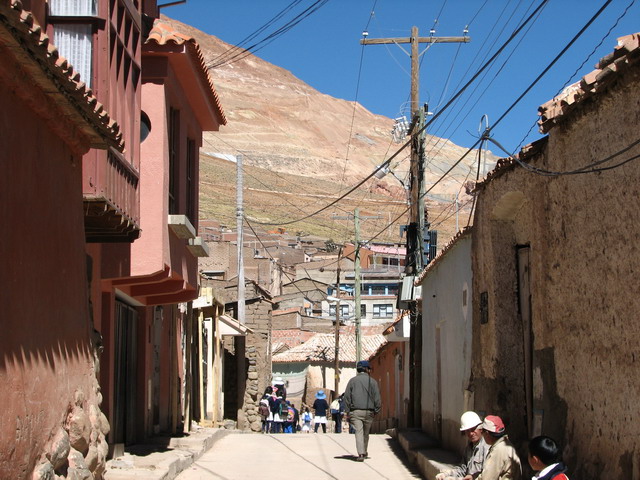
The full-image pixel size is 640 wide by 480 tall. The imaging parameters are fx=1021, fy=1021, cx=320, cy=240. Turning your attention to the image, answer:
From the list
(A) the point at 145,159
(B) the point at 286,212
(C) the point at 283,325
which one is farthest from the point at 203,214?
(A) the point at 145,159

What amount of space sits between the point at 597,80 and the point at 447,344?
831cm

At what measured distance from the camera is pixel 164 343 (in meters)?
19.0

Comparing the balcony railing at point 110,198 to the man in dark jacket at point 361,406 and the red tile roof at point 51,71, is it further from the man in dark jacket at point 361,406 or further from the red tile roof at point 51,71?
the man in dark jacket at point 361,406

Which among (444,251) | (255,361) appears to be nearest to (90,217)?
(444,251)

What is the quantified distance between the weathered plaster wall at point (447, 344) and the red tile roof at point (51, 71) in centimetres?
606

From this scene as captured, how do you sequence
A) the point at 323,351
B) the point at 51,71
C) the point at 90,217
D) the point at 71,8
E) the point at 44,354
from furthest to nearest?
the point at 323,351
the point at 90,217
the point at 71,8
the point at 44,354
the point at 51,71

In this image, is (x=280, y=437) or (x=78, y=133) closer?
(x=78, y=133)

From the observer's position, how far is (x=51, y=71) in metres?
7.21

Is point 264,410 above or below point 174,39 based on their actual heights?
below

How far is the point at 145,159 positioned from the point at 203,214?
91455mm

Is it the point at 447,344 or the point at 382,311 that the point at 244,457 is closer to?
the point at 447,344

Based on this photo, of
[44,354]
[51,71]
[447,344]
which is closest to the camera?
[51,71]

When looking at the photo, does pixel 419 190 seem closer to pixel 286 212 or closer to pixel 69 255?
pixel 69 255

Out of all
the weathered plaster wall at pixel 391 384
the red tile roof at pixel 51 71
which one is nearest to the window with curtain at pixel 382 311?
the weathered plaster wall at pixel 391 384
